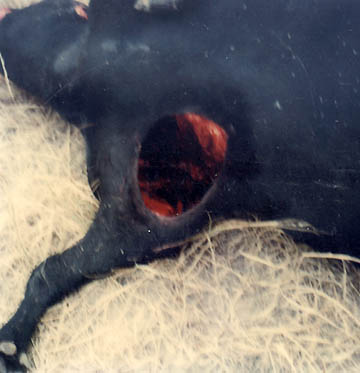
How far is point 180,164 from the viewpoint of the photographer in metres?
1.72

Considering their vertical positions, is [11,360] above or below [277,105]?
below

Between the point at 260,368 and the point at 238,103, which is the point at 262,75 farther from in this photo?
the point at 260,368

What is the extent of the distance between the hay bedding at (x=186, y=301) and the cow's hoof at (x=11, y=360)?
5cm

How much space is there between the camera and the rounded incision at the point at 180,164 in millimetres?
1669

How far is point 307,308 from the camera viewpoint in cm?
183

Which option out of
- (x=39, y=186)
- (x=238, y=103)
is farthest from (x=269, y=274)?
(x=39, y=186)

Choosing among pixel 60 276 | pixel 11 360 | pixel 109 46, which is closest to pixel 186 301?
pixel 60 276

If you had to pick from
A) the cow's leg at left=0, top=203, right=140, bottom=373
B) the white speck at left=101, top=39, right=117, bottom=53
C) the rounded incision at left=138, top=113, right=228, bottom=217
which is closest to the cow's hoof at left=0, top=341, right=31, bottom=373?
the cow's leg at left=0, top=203, right=140, bottom=373

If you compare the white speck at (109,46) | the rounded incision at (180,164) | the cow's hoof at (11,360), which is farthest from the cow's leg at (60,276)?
the white speck at (109,46)

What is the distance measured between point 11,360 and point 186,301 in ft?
2.13

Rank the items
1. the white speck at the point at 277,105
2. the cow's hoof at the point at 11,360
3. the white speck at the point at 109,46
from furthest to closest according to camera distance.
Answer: the cow's hoof at the point at 11,360, the white speck at the point at 109,46, the white speck at the point at 277,105

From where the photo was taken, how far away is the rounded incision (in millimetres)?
1669

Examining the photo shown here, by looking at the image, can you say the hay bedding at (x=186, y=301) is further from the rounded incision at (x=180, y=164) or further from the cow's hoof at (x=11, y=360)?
the rounded incision at (x=180, y=164)

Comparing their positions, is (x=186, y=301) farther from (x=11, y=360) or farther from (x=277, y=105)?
(x=277, y=105)
